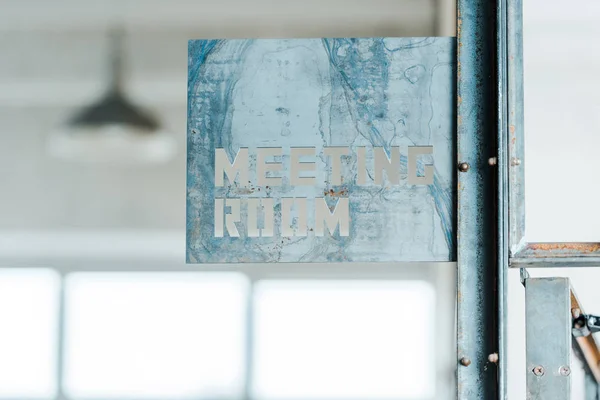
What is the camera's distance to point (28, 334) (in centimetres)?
209

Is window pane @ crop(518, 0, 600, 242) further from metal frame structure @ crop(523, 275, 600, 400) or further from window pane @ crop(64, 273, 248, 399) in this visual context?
window pane @ crop(64, 273, 248, 399)

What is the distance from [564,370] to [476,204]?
0.86 feet

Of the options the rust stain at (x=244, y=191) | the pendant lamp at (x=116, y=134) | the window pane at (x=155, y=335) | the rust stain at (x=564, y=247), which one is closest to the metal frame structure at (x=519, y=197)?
the rust stain at (x=564, y=247)

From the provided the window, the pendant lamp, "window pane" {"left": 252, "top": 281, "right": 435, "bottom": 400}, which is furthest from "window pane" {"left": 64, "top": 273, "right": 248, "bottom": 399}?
the pendant lamp

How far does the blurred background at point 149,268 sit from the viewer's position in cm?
199

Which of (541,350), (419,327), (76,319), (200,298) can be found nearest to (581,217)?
(541,350)

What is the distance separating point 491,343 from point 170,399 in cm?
146

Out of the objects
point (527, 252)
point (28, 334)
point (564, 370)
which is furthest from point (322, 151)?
point (28, 334)

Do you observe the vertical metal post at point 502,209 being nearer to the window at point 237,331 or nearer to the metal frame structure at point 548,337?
the metal frame structure at point 548,337

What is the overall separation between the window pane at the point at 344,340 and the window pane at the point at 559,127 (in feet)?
3.41

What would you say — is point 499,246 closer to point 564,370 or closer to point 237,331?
point 564,370

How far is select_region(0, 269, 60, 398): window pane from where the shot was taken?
2.08 metres

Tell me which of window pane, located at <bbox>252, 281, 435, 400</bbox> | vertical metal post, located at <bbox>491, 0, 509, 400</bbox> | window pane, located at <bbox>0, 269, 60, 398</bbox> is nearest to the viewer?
vertical metal post, located at <bbox>491, 0, 509, 400</bbox>

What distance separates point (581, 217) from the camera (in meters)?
0.97
